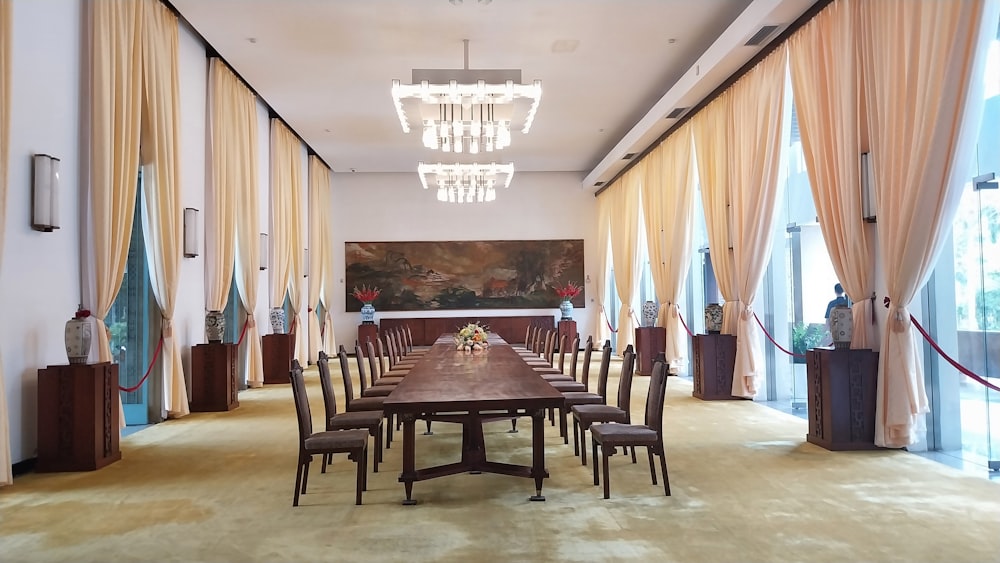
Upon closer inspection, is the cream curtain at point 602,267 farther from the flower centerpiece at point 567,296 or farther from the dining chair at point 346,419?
the dining chair at point 346,419

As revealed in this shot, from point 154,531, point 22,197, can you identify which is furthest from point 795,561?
point 22,197

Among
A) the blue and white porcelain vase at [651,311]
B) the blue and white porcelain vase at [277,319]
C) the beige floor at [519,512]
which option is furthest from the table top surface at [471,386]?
the blue and white porcelain vase at [651,311]

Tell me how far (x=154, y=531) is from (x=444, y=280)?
13.8m

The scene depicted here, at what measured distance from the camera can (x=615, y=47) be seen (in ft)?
29.3

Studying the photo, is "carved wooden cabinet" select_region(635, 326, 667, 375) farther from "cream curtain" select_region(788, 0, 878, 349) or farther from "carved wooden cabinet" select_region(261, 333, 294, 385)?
"carved wooden cabinet" select_region(261, 333, 294, 385)

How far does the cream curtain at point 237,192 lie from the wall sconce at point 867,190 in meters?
7.68

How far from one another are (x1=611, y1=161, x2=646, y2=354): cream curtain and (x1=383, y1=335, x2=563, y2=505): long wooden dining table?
351 inches

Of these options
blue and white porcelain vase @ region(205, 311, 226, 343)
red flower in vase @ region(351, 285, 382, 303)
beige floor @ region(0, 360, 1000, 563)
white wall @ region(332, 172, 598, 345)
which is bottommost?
beige floor @ region(0, 360, 1000, 563)

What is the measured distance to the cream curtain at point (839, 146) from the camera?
6.16 metres

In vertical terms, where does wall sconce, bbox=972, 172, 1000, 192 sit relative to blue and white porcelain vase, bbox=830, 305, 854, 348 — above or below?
above

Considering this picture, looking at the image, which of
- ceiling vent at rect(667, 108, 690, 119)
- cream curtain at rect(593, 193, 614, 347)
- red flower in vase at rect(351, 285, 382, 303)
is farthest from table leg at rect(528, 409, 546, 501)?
red flower in vase at rect(351, 285, 382, 303)

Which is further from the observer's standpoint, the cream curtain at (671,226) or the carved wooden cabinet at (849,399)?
the cream curtain at (671,226)

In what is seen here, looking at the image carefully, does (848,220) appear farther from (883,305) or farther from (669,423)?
(669,423)

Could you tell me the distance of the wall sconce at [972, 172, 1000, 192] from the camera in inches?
208
